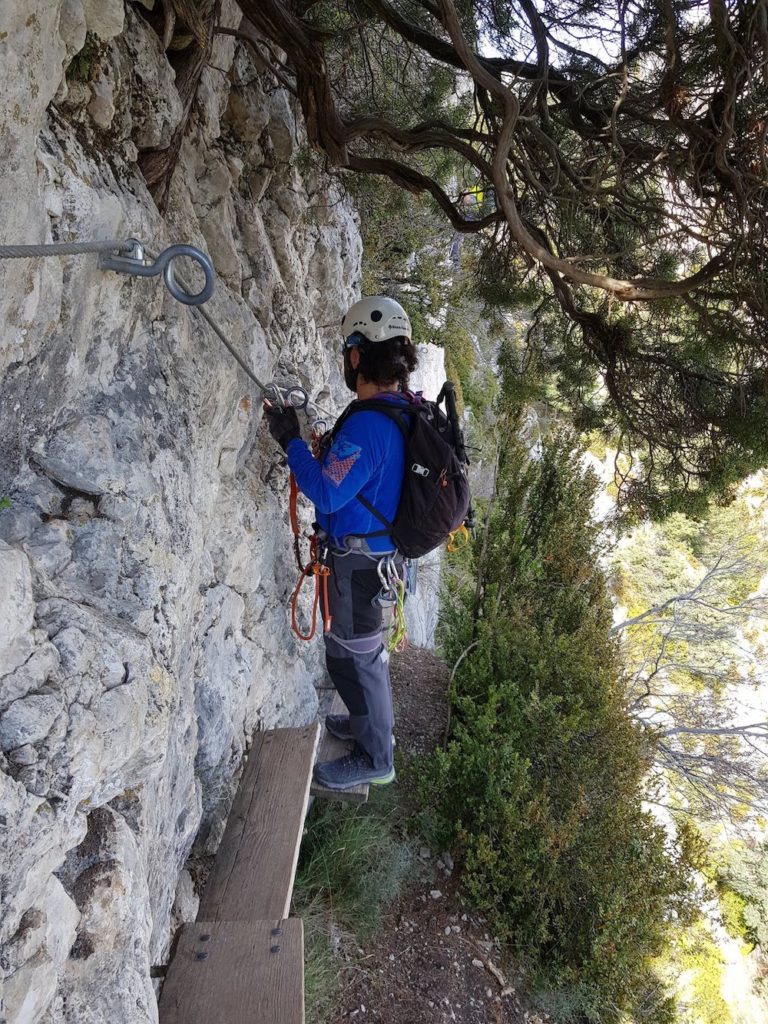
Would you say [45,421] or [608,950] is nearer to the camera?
[45,421]

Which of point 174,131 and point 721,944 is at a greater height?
point 174,131

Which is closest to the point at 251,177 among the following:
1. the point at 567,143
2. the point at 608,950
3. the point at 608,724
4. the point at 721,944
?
the point at 567,143

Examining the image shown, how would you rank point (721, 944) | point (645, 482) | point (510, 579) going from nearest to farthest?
point (645, 482)
point (510, 579)
point (721, 944)

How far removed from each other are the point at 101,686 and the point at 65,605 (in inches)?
7.9

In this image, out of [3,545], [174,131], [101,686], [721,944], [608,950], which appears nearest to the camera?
[3,545]

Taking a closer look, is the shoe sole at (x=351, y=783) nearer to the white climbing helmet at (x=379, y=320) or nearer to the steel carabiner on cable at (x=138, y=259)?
the white climbing helmet at (x=379, y=320)

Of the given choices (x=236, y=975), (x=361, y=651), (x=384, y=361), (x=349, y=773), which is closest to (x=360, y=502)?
(x=384, y=361)

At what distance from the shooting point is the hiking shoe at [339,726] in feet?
12.2

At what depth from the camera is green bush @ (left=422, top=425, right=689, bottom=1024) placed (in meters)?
3.79

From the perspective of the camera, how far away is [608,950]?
3.74 m

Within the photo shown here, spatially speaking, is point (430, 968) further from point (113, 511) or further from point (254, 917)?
point (113, 511)

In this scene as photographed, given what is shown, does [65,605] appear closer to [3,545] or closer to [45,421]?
[3,545]

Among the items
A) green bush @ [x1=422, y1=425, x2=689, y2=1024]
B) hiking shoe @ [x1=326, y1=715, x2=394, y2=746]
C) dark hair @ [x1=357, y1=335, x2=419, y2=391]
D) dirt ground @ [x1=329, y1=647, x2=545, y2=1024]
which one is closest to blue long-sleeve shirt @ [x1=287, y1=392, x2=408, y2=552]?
dark hair @ [x1=357, y1=335, x2=419, y2=391]

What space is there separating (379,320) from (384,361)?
203 millimetres
